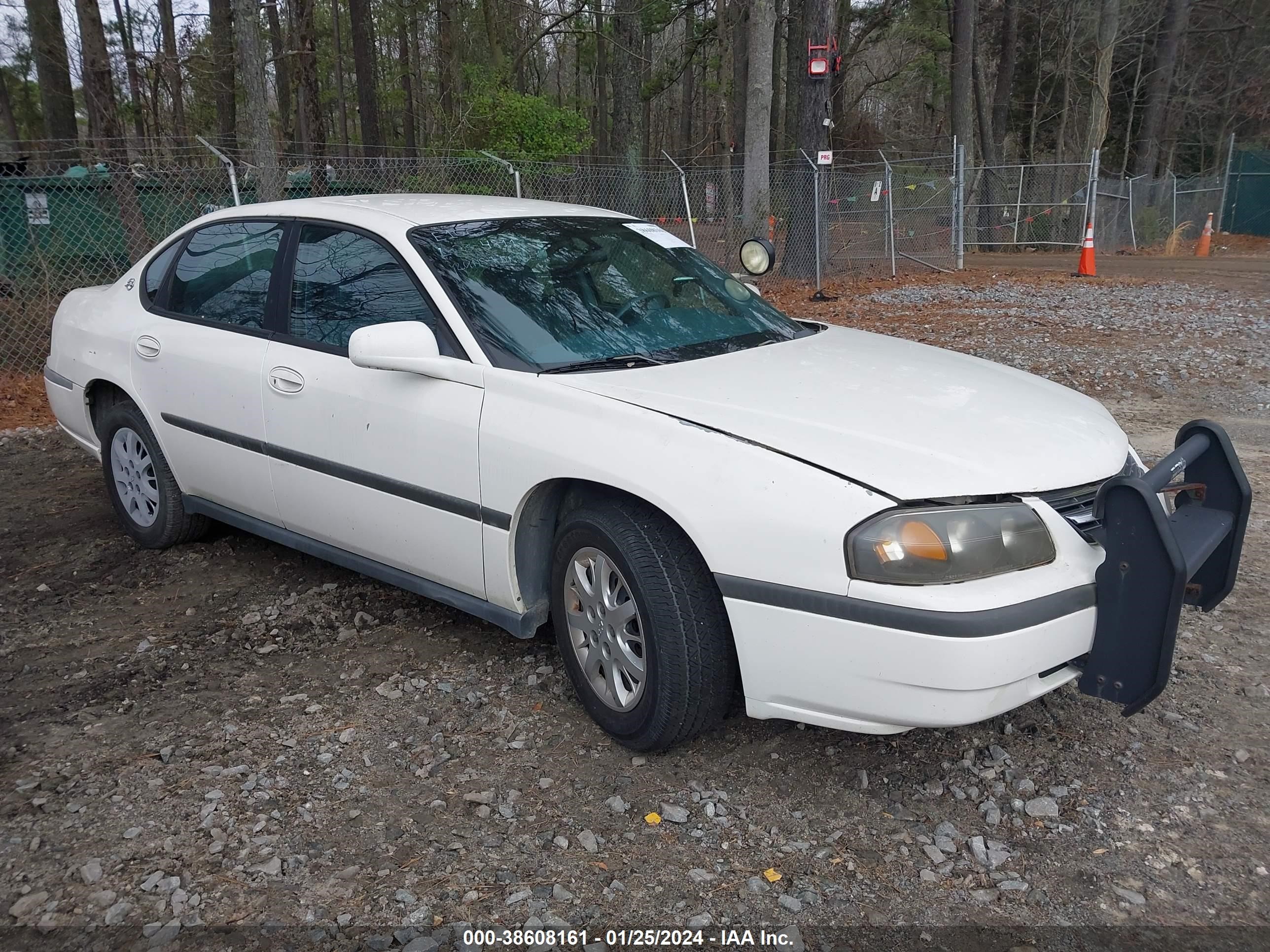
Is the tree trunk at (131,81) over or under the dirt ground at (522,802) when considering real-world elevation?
over

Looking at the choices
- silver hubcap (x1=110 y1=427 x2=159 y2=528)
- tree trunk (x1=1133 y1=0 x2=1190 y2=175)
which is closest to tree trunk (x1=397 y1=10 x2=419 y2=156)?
tree trunk (x1=1133 y1=0 x2=1190 y2=175)

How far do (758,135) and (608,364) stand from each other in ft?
39.8

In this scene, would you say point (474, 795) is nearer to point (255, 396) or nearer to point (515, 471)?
point (515, 471)

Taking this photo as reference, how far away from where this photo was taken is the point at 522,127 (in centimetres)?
1750

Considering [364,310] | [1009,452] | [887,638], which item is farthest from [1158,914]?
[364,310]

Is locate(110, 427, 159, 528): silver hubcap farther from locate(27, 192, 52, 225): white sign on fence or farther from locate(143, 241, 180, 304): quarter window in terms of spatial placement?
locate(27, 192, 52, 225): white sign on fence

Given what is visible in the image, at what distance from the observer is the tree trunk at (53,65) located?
15.2 meters

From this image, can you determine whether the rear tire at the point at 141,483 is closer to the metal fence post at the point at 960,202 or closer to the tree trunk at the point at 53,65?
the tree trunk at the point at 53,65

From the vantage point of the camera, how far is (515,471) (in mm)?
3051

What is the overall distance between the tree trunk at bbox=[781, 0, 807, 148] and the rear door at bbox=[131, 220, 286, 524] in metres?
14.5

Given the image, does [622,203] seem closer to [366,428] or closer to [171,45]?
[366,428]

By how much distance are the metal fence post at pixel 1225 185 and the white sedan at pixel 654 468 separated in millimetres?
26654

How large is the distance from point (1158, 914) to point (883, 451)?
48.6 inches

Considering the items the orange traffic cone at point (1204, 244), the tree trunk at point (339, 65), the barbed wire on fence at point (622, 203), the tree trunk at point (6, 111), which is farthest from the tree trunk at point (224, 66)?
the orange traffic cone at point (1204, 244)
